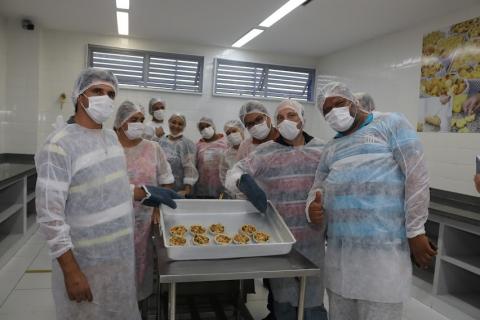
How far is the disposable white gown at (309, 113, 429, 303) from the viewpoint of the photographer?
56.9 inches

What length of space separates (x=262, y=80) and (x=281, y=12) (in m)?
2.24

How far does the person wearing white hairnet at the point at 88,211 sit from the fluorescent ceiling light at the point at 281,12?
2.57m

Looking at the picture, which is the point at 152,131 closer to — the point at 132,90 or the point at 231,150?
the point at 231,150

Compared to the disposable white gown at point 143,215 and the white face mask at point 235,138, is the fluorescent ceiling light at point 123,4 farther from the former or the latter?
the disposable white gown at point 143,215

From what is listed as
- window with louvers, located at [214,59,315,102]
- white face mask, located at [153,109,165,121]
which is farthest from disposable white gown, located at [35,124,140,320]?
window with louvers, located at [214,59,315,102]

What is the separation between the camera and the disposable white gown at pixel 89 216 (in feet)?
4.50

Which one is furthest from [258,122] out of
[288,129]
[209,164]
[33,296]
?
[33,296]

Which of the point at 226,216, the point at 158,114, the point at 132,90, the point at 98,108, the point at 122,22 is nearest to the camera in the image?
the point at 98,108

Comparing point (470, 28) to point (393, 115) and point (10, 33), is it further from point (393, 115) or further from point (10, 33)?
point (10, 33)

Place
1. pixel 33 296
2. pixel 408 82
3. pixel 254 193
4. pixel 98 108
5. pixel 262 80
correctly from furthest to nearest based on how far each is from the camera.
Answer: pixel 262 80 → pixel 408 82 → pixel 33 296 → pixel 254 193 → pixel 98 108

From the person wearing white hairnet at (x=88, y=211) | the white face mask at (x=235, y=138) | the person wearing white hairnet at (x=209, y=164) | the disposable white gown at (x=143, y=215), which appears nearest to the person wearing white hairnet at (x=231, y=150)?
the white face mask at (x=235, y=138)

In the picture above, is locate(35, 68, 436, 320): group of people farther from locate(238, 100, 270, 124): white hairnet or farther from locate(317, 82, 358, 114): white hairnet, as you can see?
locate(238, 100, 270, 124): white hairnet

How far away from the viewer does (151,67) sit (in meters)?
5.74

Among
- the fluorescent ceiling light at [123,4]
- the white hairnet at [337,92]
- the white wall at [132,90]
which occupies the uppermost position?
the fluorescent ceiling light at [123,4]
